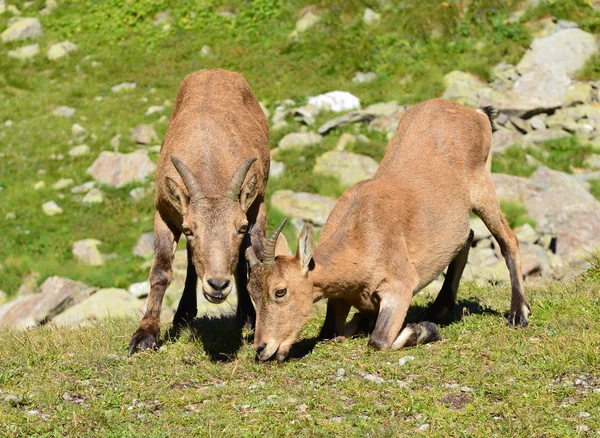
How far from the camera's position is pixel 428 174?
31.8ft

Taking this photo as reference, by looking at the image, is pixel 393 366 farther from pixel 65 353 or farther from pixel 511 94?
pixel 511 94

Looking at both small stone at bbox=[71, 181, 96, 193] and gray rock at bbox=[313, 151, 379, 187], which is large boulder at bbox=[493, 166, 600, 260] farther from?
small stone at bbox=[71, 181, 96, 193]

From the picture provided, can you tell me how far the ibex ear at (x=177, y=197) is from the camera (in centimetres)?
866

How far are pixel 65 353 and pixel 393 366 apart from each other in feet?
10.9

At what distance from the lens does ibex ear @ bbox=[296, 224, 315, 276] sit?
8086mm

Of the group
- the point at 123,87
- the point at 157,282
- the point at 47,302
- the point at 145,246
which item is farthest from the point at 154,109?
the point at 157,282

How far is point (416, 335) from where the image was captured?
859 cm

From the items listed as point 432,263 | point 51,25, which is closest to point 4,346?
point 432,263

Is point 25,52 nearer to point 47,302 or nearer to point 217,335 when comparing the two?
point 47,302

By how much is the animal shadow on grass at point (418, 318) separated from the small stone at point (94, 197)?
943 cm

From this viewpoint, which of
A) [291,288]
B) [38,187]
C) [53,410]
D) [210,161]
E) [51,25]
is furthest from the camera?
[51,25]

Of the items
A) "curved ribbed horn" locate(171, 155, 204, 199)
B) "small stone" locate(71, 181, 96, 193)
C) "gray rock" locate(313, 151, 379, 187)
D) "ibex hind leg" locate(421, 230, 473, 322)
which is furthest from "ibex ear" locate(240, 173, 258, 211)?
"small stone" locate(71, 181, 96, 193)

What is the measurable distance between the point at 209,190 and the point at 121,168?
10562 mm

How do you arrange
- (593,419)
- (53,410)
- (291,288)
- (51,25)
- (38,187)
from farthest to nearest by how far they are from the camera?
(51,25) < (38,187) < (291,288) < (53,410) < (593,419)
